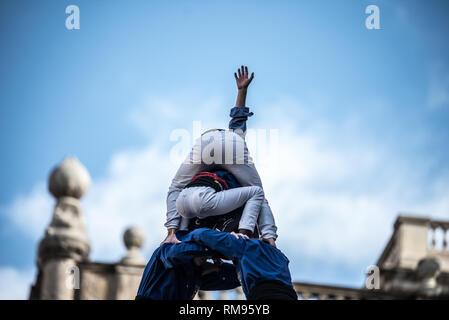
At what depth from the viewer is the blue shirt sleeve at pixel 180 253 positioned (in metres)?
11.8

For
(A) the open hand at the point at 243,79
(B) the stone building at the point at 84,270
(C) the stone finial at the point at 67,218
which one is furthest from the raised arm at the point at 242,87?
(C) the stone finial at the point at 67,218

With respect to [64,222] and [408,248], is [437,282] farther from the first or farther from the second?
[64,222]

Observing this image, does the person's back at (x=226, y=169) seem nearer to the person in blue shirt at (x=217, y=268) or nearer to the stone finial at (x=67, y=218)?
the person in blue shirt at (x=217, y=268)

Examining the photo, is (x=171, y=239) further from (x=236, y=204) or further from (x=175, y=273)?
(x=236, y=204)

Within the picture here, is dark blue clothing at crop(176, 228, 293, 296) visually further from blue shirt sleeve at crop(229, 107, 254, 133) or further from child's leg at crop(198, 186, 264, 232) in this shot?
blue shirt sleeve at crop(229, 107, 254, 133)

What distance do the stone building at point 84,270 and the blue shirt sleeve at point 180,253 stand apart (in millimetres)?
8853

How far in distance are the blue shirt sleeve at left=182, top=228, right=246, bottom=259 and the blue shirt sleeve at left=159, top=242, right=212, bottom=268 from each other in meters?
0.07

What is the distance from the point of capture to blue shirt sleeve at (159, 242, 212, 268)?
38.9ft

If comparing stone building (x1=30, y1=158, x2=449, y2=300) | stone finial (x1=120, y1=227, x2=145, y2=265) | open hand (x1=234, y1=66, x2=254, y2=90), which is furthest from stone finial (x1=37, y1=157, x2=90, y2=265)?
open hand (x1=234, y1=66, x2=254, y2=90)

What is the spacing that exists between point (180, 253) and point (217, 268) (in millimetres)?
532

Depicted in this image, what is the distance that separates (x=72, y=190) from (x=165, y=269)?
11064 mm

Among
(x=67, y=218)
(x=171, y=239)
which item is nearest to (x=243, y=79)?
(x=171, y=239)

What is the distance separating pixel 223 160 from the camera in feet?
41.0
